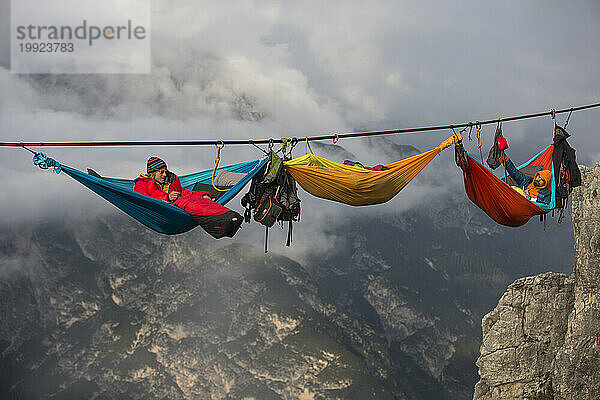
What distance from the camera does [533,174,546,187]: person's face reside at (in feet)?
22.9

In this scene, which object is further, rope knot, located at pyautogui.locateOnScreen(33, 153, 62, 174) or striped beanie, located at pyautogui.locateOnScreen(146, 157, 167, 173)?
striped beanie, located at pyautogui.locateOnScreen(146, 157, 167, 173)

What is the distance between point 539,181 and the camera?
276 inches

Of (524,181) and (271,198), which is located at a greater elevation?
(524,181)

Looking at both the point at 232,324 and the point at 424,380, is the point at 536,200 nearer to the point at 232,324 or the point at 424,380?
the point at 232,324

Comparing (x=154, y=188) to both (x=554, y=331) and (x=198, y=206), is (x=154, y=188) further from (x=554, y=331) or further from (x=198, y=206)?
(x=554, y=331)

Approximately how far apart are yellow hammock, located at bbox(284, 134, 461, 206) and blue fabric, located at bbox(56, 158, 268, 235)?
0.58 metres

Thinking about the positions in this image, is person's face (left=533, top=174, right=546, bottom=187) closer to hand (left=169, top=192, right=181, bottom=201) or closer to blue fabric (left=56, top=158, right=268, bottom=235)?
blue fabric (left=56, top=158, right=268, bottom=235)

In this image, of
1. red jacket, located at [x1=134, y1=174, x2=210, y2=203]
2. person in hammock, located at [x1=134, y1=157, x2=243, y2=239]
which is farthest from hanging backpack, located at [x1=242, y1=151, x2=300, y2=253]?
red jacket, located at [x1=134, y1=174, x2=210, y2=203]

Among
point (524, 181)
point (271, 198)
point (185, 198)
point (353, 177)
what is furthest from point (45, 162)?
point (524, 181)

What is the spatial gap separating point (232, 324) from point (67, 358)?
1627 inches

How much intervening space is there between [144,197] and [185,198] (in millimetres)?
457

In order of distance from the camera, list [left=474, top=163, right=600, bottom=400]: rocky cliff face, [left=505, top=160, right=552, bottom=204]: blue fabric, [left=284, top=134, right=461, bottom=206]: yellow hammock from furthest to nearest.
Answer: [left=474, top=163, right=600, bottom=400]: rocky cliff face → [left=505, top=160, right=552, bottom=204]: blue fabric → [left=284, top=134, right=461, bottom=206]: yellow hammock

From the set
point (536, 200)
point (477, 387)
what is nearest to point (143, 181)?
point (536, 200)

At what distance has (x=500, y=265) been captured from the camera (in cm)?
19838
